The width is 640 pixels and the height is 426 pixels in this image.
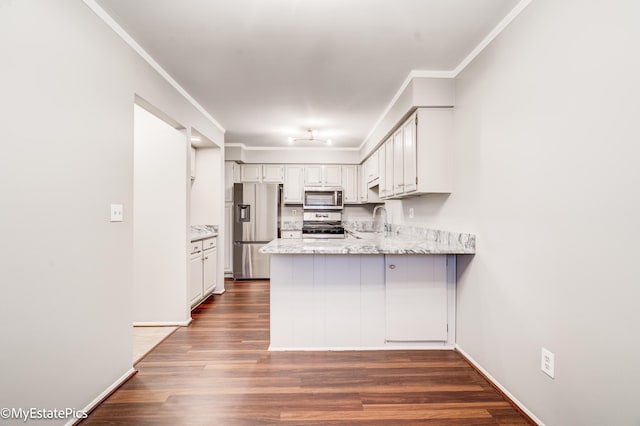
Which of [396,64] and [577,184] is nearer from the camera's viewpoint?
[577,184]

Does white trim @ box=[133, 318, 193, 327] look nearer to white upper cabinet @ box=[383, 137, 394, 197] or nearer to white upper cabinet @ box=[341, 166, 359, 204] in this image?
white upper cabinet @ box=[383, 137, 394, 197]

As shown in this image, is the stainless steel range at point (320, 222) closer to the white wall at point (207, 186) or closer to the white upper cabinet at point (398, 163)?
the white wall at point (207, 186)

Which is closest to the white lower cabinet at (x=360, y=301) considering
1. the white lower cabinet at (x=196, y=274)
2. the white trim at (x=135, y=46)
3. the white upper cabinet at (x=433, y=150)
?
the white upper cabinet at (x=433, y=150)

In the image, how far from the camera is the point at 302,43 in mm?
2121

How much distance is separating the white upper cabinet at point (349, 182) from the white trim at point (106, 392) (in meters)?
4.26

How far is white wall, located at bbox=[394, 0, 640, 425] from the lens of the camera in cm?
115

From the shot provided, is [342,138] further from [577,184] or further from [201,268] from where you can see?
[577,184]

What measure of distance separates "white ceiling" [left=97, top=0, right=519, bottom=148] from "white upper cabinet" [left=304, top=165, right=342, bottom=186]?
2289mm

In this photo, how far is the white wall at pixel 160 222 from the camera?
9.98ft

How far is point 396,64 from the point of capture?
2.44m

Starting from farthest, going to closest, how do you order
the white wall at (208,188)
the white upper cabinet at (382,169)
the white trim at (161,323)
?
the white wall at (208,188) → the white upper cabinet at (382,169) → the white trim at (161,323)

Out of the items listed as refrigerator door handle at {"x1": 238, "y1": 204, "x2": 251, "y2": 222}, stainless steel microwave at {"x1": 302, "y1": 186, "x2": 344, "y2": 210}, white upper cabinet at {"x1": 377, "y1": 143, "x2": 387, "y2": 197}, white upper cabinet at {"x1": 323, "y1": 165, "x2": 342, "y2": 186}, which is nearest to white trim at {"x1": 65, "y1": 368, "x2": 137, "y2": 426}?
white upper cabinet at {"x1": 377, "y1": 143, "x2": 387, "y2": 197}

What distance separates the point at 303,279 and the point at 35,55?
6.84 feet

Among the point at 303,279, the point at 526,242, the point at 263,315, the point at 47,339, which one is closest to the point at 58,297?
the point at 47,339
